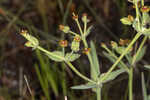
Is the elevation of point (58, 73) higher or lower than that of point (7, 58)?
lower

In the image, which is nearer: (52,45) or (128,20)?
(128,20)

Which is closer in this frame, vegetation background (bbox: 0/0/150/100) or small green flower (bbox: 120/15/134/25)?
small green flower (bbox: 120/15/134/25)

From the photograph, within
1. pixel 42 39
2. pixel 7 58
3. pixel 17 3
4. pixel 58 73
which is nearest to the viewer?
pixel 58 73

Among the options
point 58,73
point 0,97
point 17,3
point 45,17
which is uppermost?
point 17,3

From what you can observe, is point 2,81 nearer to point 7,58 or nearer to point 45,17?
point 7,58

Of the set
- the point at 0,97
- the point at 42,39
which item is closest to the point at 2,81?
the point at 0,97

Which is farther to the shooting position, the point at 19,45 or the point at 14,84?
the point at 19,45

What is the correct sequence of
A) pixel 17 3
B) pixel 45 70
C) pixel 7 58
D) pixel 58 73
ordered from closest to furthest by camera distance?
pixel 45 70
pixel 58 73
pixel 7 58
pixel 17 3

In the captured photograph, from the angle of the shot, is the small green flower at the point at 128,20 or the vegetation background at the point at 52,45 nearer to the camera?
the small green flower at the point at 128,20
